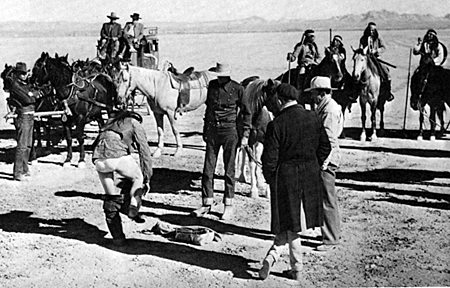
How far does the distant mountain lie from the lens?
23.3ft

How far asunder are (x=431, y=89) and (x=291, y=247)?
6.27 meters

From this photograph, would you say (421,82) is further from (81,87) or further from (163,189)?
(81,87)

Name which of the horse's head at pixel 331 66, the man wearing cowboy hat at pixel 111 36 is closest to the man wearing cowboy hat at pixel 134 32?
the man wearing cowboy hat at pixel 111 36

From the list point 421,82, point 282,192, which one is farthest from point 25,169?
point 421,82

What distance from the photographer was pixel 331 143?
225 inches

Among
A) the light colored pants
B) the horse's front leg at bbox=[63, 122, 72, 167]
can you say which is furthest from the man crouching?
the horse's front leg at bbox=[63, 122, 72, 167]

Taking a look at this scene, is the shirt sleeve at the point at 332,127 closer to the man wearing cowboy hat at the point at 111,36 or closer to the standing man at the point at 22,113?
the man wearing cowboy hat at the point at 111,36

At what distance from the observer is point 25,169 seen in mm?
8375

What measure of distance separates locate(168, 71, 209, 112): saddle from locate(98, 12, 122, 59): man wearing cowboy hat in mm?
1034

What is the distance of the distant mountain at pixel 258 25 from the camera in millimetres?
7113

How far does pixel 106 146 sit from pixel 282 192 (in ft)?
6.06

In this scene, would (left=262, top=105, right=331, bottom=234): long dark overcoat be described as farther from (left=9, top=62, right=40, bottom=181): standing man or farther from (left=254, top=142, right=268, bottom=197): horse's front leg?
→ (left=9, top=62, right=40, bottom=181): standing man

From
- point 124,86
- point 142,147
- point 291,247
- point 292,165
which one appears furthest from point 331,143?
point 124,86

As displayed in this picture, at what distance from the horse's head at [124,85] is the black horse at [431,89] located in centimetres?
506
